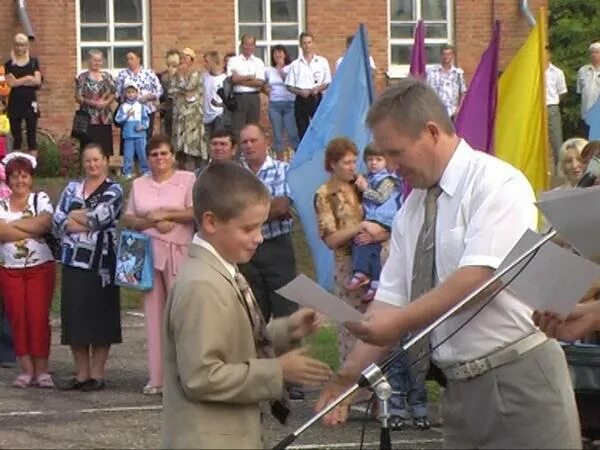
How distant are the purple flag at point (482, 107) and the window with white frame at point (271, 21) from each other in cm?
1714

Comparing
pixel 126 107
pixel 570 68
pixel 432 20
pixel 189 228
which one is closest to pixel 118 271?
pixel 189 228

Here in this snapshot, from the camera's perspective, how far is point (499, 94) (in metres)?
12.5

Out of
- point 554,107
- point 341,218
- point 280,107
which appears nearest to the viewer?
point 341,218

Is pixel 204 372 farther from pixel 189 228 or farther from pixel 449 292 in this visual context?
pixel 189 228

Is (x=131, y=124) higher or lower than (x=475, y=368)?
higher

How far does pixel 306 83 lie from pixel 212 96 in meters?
1.36

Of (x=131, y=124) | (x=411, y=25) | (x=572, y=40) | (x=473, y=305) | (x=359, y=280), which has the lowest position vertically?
(x=359, y=280)

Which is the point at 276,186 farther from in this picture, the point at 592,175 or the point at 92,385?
the point at 592,175

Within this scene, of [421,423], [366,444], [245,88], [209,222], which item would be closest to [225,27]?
[245,88]

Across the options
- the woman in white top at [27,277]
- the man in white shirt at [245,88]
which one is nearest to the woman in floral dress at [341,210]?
the woman in white top at [27,277]

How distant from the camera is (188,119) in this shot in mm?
23672

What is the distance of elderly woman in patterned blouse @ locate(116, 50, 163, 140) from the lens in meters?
23.4

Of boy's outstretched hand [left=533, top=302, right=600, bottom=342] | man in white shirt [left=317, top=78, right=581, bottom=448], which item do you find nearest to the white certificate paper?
man in white shirt [left=317, top=78, right=581, bottom=448]

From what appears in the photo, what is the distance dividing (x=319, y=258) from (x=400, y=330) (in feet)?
21.5
